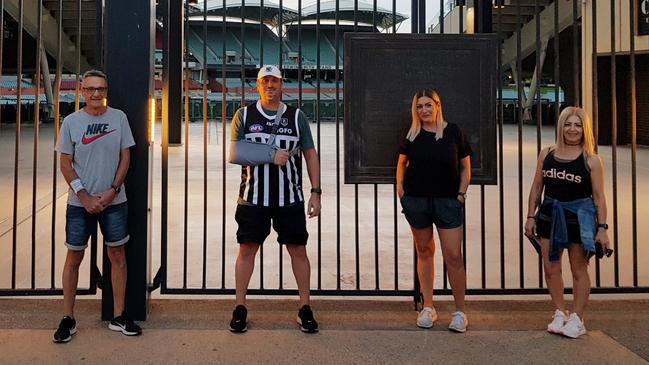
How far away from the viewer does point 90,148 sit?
3.61m

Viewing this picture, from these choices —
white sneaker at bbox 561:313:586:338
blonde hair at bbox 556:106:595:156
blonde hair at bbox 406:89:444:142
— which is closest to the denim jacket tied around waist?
blonde hair at bbox 556:106:595:156

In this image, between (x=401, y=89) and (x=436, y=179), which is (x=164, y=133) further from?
(x=436, y=179)

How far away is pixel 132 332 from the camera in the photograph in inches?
148

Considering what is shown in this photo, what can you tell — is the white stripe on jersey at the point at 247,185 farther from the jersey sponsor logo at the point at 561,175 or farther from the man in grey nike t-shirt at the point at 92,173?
the jersey sponsor logo at the point at 561,175

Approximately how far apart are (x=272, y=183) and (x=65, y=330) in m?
1.57

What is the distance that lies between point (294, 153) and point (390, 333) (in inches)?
52.2

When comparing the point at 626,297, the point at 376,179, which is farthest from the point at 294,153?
the point at 626,297

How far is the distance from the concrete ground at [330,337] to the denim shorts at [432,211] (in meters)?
0.72

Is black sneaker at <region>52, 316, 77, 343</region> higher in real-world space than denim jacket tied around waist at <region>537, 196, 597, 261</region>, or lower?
lower

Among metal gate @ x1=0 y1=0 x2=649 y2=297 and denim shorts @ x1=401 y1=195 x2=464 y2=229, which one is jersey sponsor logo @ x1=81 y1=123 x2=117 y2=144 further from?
denim shorts @ x1=401 y1=195 x2=464 y2=229

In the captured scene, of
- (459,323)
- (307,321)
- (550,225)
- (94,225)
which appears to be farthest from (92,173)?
(550,225)

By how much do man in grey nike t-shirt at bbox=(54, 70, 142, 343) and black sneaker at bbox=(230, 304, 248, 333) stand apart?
1.98 ft

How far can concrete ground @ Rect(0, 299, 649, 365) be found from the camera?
3.43 meters

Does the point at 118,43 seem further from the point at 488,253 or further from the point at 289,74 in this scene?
the point at 289,74
